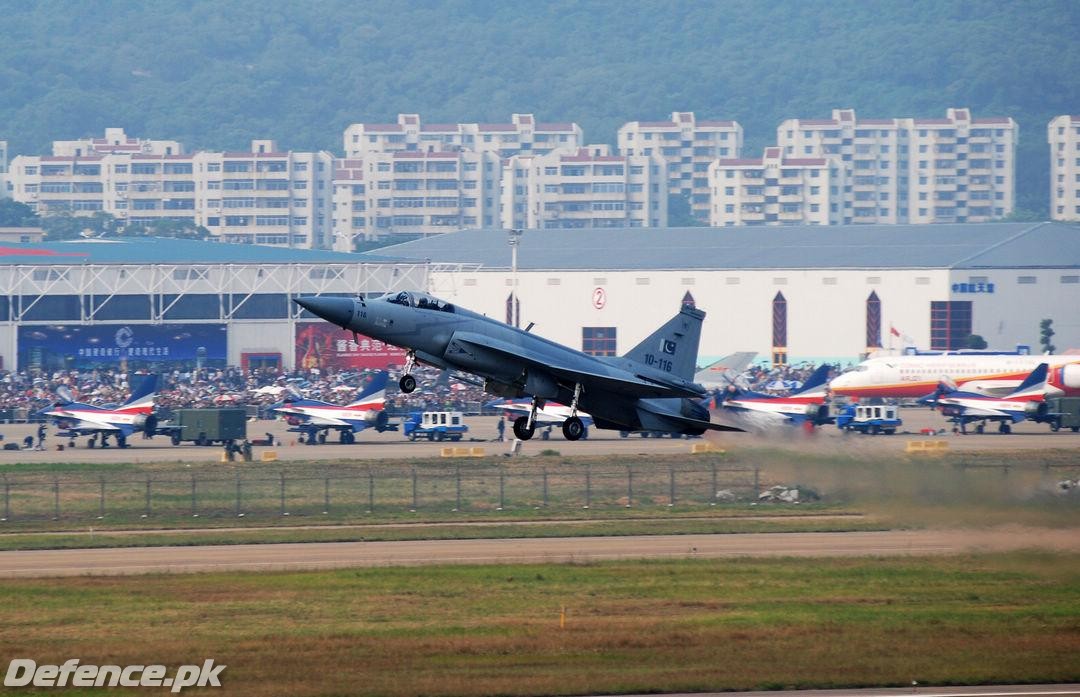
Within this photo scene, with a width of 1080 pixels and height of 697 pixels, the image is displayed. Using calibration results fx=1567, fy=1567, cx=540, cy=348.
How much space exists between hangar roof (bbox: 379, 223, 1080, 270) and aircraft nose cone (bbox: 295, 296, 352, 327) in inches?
3853

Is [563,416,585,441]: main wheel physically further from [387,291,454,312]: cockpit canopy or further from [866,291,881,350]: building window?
[866,291,881,350]: building window

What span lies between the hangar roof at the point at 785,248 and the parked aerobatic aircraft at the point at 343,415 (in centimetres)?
5361

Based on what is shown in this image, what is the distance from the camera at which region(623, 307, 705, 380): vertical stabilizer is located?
45.6m

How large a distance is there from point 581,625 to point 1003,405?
5474 cm

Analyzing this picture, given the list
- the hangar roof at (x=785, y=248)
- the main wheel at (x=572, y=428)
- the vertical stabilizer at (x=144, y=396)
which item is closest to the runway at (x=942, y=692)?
the main wheel at (x=572, y=428)

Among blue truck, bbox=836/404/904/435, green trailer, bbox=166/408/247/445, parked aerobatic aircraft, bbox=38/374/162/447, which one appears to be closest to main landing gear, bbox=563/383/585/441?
green trailer, bbox=166/408/247/445

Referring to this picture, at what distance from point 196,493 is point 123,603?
21441mm

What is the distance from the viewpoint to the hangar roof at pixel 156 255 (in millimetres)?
124312

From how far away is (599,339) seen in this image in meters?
134

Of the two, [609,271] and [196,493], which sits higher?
[609,271]

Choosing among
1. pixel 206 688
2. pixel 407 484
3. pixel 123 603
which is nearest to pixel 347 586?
pixel 123 603

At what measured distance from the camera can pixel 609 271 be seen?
5369 inches

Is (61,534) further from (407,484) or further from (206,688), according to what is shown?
(206,688)

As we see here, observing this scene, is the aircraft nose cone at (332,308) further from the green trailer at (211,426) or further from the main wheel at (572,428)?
the green trailer at (211,426)
